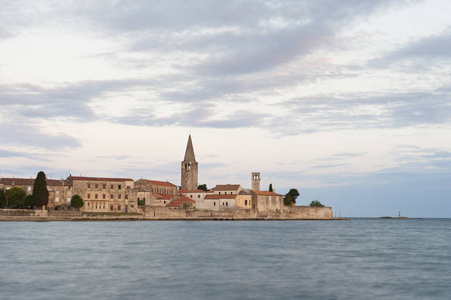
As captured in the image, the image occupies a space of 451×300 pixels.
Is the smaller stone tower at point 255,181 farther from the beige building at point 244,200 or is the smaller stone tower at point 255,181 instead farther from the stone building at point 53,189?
the stone building at point 53,189

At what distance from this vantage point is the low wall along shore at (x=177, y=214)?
273 ft

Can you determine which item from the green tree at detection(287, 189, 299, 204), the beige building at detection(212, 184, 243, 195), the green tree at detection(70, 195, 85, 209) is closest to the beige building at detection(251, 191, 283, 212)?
the beige building at detection(212, 184, 243, 195)

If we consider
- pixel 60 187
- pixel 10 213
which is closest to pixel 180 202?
pixel 60 187

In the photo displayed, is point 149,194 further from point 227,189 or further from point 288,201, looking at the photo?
point 288,201

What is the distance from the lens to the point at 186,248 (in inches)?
1499

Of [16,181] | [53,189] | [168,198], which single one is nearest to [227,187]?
[168,198]

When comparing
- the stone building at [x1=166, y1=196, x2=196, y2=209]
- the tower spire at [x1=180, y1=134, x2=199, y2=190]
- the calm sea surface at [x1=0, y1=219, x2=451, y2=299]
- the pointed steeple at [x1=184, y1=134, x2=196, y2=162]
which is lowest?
the calm sea surface at [x1=0, y1=219, x2=451, y2=299]

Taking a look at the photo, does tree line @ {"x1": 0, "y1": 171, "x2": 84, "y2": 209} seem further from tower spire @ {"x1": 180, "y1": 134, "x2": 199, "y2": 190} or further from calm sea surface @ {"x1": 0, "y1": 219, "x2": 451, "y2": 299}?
calm sea surface @ {"x1": 0, "y1": 219, "x2": 451, "y2": 299}

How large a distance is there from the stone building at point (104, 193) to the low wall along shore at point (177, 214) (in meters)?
2.53

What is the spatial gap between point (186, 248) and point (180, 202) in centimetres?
6557

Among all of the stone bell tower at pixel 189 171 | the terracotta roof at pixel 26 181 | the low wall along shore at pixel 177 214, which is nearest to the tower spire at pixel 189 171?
the stone bell tower at pixel 189 171

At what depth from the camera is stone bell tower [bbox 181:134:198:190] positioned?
12450cm

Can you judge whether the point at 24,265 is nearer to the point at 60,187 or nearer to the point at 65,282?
the point at 65,282

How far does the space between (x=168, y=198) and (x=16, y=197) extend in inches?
1199
